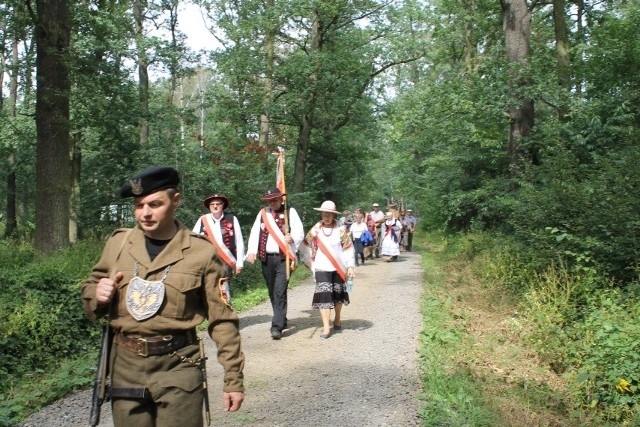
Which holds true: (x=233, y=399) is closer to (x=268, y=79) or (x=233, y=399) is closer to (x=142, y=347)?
(x=142, y=347)

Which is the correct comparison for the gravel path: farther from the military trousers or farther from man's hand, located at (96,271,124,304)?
man's hand, located at (96,271,124,304)

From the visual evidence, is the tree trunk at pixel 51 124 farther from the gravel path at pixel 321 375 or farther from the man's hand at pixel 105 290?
the man's hand at pixel 105 290

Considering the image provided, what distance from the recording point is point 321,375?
6543mm

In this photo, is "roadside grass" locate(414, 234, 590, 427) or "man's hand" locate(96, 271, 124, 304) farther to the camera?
"roadside grass" locate(414, 234, 590, 427)

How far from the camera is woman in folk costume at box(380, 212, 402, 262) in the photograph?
20141mm

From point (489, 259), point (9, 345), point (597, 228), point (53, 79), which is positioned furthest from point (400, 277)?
point (9, 345)

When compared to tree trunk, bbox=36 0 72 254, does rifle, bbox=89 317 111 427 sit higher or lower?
lower

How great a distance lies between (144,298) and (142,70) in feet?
59.8

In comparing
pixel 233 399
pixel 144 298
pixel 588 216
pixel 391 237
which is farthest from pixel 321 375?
pixel 391 237

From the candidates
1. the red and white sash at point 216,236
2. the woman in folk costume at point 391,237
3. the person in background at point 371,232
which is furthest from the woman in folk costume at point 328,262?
the woman in folk costume at point 391,237

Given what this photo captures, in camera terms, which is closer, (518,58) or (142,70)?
(518,58)

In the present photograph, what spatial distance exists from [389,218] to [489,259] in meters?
8.14

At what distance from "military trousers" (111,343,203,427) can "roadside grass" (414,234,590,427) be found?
8.77 ft

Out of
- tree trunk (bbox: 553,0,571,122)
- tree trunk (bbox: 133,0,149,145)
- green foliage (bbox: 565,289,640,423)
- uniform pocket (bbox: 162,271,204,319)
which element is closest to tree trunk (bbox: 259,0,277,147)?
tree trunk (bbox: 133,0,149,145)
